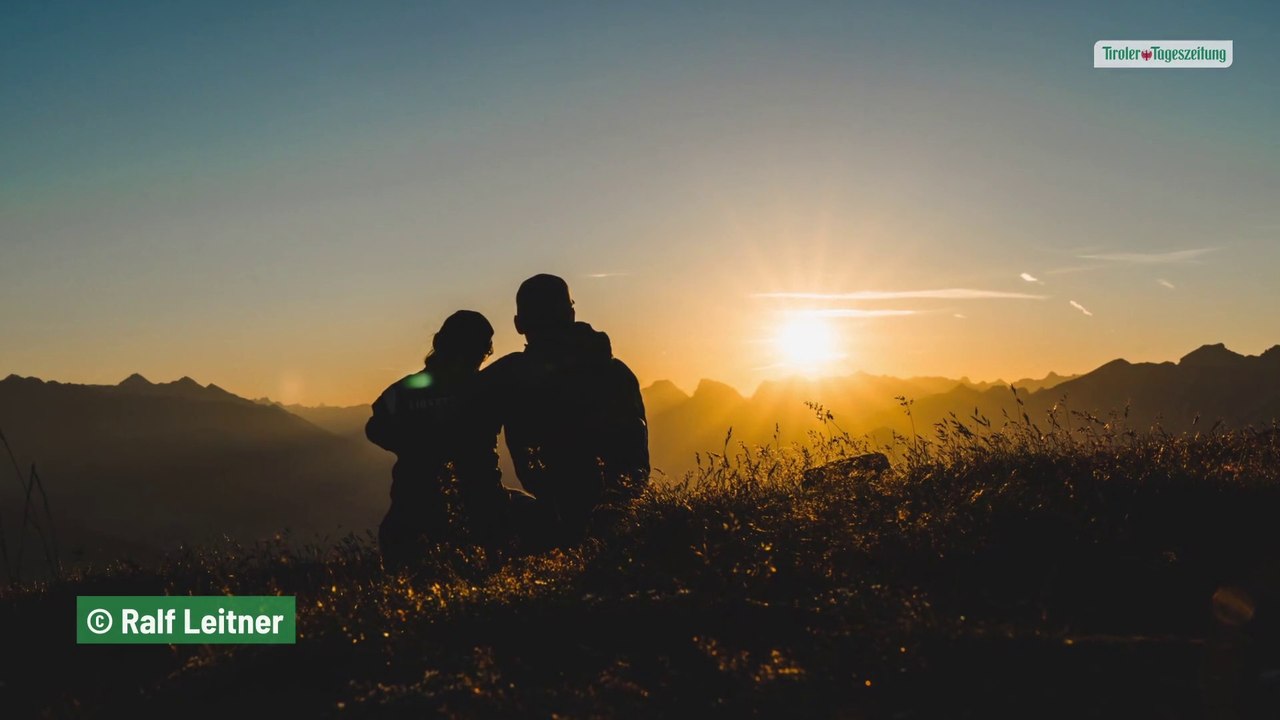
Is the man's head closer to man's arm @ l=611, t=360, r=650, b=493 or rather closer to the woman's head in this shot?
the woman's head

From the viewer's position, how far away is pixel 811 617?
4.07 m

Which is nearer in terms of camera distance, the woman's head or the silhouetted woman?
the silhouetted woman

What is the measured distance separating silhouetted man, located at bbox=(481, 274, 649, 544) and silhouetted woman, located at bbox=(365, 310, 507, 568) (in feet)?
0.93

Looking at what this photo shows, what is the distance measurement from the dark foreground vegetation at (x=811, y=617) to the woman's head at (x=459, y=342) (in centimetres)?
200

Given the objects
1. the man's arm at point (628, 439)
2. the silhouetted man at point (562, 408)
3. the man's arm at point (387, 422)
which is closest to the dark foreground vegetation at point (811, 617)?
the man's arm at point (628, 439)

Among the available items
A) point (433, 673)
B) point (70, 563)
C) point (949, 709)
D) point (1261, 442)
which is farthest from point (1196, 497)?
point (70, 563)

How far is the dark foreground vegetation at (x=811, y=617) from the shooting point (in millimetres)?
3320

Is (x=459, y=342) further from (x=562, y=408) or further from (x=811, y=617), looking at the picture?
(x=811, y=617)

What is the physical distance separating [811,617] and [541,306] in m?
4.34

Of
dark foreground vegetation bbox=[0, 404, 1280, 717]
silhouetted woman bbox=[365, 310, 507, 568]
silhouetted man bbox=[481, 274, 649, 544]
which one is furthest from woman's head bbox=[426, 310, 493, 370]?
dark foreground vegetation bbox=[0, 404, 1280, 717]

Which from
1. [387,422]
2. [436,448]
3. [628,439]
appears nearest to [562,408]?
[628,439]

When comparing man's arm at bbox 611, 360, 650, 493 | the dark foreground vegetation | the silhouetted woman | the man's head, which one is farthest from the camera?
the man's head

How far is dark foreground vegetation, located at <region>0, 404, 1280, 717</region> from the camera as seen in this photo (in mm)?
3320

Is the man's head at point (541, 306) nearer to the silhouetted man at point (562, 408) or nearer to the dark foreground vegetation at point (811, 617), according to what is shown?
the silhouetted man at point (562, 408)
